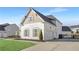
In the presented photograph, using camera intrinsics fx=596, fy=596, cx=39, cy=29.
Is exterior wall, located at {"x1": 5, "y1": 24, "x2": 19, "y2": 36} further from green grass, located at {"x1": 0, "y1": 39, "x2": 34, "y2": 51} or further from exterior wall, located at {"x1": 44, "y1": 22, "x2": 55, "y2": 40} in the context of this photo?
exterior wall, located at {"x1": 44, "y1": 22, "x2": 55, "y2": 40}

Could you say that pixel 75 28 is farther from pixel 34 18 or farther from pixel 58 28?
pixel 34 18

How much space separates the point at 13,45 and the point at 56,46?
875 millimetres

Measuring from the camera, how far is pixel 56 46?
12.1 metres

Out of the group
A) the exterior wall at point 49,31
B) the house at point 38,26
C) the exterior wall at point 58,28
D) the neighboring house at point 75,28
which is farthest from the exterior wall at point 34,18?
the neighboring house at point 75,28

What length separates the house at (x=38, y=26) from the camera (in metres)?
12.1

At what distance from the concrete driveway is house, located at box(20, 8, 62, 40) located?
0.47ft

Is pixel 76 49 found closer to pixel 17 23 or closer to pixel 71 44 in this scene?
pixel 71 44

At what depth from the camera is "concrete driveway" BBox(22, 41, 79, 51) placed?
474 inches

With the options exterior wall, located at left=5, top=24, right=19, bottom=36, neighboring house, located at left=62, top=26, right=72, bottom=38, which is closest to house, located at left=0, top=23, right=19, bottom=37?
exterior wall, located at left=5, top=24, right=19, bottom=36

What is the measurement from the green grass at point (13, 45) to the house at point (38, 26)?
154 mm

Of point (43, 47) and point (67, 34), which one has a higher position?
point (67, 34)

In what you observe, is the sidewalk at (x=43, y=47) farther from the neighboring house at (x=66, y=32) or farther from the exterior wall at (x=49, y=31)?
the neighboring house at (x=66, y=32)

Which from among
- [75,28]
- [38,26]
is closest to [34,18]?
[38,26]

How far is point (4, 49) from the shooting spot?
12023 mm
